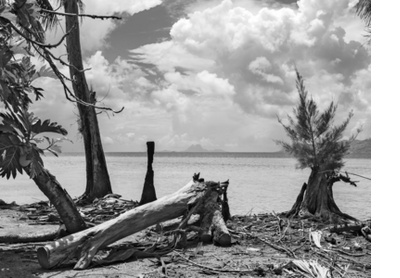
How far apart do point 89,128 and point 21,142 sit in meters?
9.86

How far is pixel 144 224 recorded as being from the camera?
7.73 meters

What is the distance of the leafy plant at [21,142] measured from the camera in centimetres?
591

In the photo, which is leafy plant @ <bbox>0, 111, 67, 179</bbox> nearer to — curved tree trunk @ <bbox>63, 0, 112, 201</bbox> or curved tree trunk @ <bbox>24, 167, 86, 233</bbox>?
curved tree trunk @ <bbox>24, 167, 86, 233</bbox>

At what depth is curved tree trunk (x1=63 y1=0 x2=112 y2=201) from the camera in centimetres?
1547

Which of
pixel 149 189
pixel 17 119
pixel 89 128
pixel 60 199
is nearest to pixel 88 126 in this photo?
pixel 89 128

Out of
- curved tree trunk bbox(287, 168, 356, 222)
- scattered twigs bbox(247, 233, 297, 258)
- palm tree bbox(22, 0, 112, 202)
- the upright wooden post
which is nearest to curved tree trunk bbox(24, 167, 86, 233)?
scattered twigs bbox(247, 233, 297, 258)

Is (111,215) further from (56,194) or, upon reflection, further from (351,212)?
(351,212)

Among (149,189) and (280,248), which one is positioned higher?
(149,189)

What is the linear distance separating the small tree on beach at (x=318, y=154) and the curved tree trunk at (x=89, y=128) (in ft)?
24.1

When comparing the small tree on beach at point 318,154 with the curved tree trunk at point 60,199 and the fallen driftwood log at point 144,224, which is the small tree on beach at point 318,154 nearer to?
the fallen driftwood log at point 144,224

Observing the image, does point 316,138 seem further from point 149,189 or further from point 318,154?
point 149,189

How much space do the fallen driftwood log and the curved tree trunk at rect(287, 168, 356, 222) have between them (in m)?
2.52
